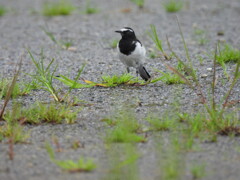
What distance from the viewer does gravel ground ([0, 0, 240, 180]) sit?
3639 millimetres

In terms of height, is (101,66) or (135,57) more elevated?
(135,57)

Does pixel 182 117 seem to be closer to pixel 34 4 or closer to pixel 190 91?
pixel 190 91

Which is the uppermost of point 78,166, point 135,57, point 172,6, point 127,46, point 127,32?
point 172,6

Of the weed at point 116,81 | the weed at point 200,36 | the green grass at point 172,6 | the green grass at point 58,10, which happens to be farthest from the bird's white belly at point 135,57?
the green grass at point 58,10

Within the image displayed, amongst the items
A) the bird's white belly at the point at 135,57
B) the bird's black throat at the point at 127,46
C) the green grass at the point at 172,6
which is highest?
the green grass at the point at 172,6

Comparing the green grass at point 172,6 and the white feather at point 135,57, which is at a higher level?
the green grass at point 172,6

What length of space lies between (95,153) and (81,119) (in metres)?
0.89

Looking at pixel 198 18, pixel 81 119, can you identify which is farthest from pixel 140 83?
pixel 198 18

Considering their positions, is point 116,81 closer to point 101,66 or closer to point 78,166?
point 101,66

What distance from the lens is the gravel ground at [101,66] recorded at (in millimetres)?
3639

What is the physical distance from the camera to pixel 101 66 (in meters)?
6.81

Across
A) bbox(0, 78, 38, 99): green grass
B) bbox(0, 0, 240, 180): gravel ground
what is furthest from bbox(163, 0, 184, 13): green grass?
bbox(0, 78, 38, 99): green grass

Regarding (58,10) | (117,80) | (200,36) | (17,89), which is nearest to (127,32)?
(117,80)

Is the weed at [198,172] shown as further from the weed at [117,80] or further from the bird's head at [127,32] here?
→ the bird's head at [127,32]
